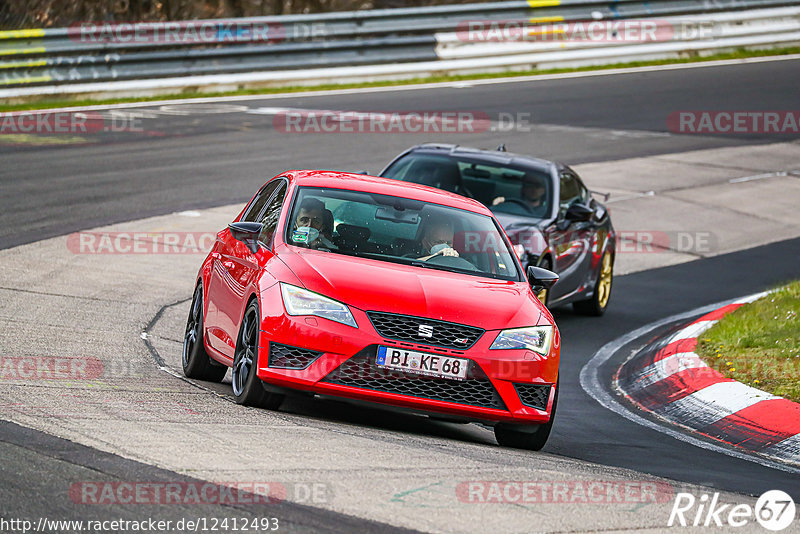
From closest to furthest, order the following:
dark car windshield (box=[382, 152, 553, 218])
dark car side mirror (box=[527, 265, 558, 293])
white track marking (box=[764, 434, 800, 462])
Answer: white track marking (box=[764, 434, 800, 462]) → dark car side mirror (box=[527, 265, 558, 293]) → dark car windshield (box=[382, 152, 553, 218])

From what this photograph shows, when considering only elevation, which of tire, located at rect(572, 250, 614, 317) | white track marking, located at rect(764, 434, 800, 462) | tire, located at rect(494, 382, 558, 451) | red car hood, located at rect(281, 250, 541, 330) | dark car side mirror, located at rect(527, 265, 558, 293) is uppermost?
red car hood, located at rect(281, 250, 541, 330)

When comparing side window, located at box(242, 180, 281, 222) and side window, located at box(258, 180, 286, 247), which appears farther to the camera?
side window, located at box(242, 180, 281, 222)

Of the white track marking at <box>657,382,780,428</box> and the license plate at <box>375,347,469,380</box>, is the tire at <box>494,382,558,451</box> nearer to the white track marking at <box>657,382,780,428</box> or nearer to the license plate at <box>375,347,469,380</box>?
the license plate at <box>375,347,469,380</box>

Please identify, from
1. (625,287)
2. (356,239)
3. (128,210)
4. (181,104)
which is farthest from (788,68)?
(356,239)

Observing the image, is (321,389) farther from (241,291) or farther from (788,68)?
(788,68)

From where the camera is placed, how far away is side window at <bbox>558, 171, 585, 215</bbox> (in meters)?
13.9

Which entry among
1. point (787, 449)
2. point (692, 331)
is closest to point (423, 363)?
point (787, 449)

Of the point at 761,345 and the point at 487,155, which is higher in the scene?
the point at 487,155

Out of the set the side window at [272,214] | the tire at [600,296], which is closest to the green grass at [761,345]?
the tire at [600,296]

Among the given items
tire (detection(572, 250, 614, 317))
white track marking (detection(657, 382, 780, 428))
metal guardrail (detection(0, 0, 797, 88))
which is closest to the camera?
white track marking (detection(657, 382, 780, 428))

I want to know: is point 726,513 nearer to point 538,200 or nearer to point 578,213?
point 578,213

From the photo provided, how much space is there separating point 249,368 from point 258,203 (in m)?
2.11

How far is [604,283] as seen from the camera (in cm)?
1468

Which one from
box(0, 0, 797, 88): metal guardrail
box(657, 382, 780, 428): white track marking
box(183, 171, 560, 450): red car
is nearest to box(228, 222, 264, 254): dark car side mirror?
box(183, 171, 560, 450): red car
